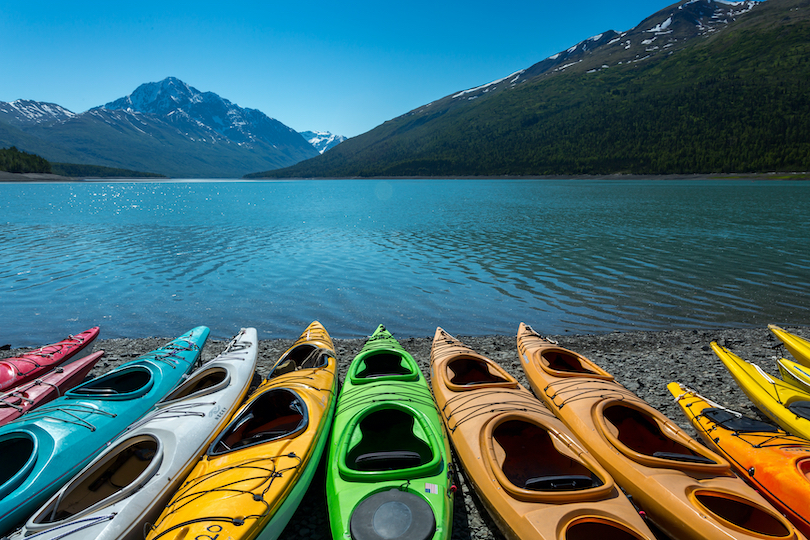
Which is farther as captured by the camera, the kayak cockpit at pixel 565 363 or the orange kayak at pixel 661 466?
the kayak cockpit at pixel 565 363

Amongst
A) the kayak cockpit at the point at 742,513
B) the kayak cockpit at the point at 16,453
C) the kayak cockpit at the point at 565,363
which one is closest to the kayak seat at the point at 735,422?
the kayak cockpit at the point at 565,363

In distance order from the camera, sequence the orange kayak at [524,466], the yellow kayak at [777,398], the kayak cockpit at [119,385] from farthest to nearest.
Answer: the kayak cockpit at [119,385] → the yellow kayak at [777,398] → the orange kayak at [524,466]

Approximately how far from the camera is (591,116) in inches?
7367

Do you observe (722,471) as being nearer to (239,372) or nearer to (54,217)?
(239,372)

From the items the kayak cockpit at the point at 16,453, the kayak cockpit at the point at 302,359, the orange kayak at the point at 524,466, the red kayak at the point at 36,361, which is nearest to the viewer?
the orange kayak at the point at 524,466

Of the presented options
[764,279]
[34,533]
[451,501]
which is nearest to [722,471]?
[451,501]

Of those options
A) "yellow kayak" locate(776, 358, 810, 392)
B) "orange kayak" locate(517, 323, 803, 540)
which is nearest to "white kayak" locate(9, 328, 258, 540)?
"orange kayak" locate(517, 323, 803, 540)

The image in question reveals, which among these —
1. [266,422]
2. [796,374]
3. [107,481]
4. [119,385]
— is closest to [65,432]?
[107,481]

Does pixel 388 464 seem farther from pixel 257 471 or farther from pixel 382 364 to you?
pixel 382 364

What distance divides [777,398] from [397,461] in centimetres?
667

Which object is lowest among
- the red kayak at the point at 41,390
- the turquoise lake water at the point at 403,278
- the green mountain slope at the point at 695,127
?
the turquoise lake water at the point at 403,278

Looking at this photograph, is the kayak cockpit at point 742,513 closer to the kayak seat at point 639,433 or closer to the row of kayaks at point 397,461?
the row of kayaks at point 397,461

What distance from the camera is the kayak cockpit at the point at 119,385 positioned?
6447 mm

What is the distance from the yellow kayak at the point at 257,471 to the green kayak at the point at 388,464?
0.39 metres
